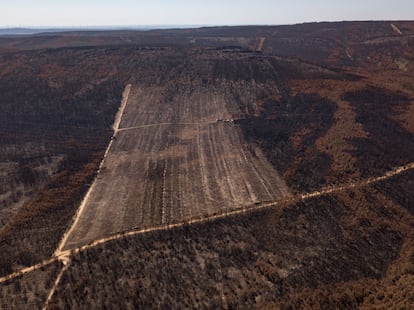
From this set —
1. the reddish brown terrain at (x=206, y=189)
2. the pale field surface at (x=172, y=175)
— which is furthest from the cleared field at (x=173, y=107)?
the reddish brown terrain at (x=206, y=189)

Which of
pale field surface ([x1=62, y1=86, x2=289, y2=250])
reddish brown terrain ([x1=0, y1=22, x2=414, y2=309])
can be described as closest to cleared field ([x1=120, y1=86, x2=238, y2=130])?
pale field surface ([x1=62, y1=86, x2=289, y2=250])

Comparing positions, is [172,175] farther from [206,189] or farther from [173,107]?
[173,107]

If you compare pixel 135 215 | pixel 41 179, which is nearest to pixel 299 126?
pixel 135 215

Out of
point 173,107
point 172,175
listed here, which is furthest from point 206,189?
point 173,107

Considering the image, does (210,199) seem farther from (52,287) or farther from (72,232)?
(52,287)

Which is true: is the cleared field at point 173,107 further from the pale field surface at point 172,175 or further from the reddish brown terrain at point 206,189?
the reddish brown terrain at point 206,189
